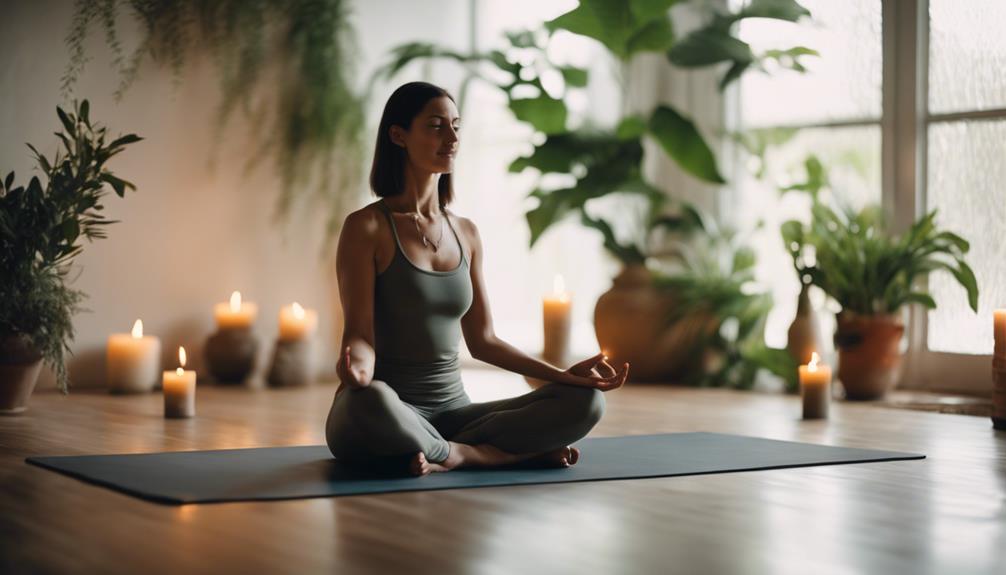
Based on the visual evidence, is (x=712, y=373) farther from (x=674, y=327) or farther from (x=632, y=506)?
(x=632, y=506)

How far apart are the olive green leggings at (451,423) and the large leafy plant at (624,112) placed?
7.84 ft

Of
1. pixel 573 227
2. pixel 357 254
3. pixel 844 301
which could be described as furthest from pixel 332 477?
pixel 573 227

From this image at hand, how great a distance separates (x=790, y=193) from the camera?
16.7 ft

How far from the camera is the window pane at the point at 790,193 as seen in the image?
4.84 m

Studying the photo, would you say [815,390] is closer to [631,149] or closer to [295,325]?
[631,149]

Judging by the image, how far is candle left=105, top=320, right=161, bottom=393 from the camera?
4.41 meters

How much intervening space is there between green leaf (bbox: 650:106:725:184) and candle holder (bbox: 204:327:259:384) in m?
1.68

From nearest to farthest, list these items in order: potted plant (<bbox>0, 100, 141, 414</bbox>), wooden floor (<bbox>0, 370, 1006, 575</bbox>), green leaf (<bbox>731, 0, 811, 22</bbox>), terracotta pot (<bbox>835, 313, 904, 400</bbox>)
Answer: wooden floor (<bbox>0, 370, 1006, 575</bbox>) < potted plant (<bbox>0, 100, 141, 414</bbox>) < terracotta pot (<bbox>835, 313, 904, 400</bbox>) < green leaf (<bbox>731, 0, 811, 22</bbox>)

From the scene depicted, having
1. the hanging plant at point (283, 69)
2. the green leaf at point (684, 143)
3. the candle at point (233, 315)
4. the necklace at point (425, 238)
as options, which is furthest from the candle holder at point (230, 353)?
the necklace at point (425, 238)

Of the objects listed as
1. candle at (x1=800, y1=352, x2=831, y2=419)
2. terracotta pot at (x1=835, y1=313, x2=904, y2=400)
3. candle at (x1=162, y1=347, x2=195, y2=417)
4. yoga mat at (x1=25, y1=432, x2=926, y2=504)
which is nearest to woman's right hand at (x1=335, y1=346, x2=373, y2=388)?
yoga mat at (x1=25, y1=432, x2=926, y2=504)

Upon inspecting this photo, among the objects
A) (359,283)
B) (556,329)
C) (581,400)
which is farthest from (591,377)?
(556,329)

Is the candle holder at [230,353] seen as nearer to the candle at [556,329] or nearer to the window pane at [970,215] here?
the candle at [556,329]

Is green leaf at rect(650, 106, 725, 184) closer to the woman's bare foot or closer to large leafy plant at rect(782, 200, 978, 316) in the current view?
large leafy plant at rect(782, 200, 978, 316)

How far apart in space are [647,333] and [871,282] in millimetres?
942
